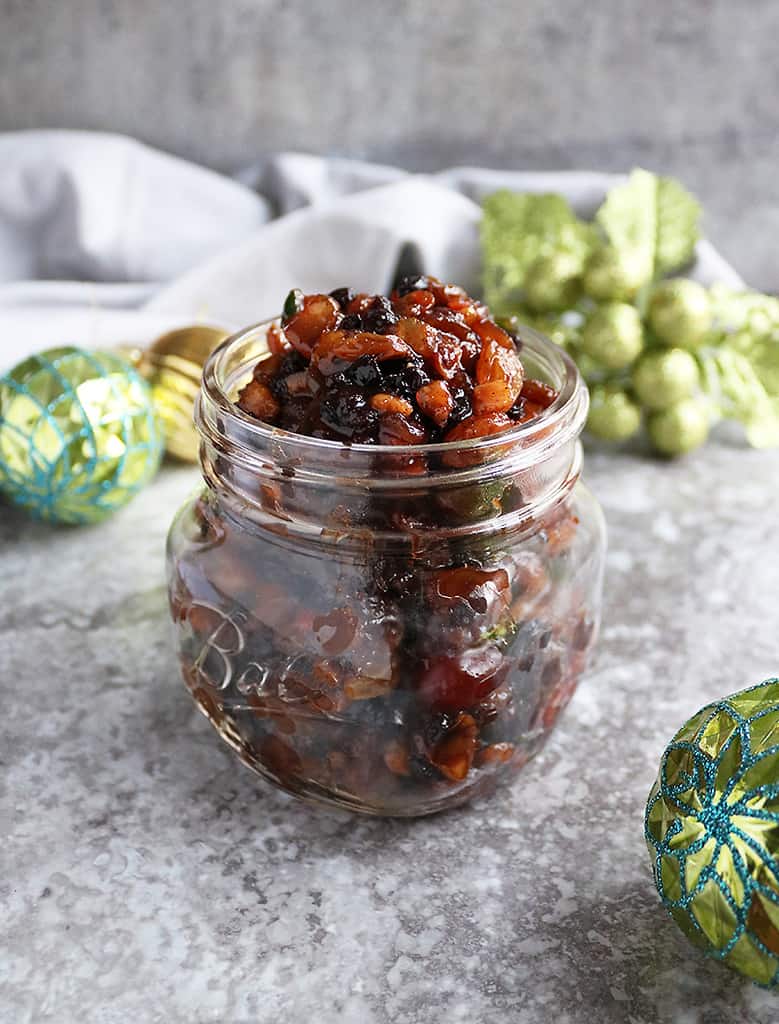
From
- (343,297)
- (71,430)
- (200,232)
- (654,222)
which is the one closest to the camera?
(343,297)

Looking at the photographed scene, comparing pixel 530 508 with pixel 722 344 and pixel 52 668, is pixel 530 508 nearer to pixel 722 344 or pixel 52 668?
pixel 52 668

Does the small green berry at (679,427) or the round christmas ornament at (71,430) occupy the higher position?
the round christmas ornament at (71,430)

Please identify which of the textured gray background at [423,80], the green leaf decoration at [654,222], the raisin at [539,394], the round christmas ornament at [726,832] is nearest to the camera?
the round christmas ornament at [726,832]

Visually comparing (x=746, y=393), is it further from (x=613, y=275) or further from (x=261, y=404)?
(x=261, y=404)

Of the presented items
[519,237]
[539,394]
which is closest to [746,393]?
[519,237]

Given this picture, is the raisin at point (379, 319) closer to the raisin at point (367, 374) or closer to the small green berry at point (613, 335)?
the raisin at point (367, 374)

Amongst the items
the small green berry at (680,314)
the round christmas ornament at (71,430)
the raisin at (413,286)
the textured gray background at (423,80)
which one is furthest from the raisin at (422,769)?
the textured gray background at (423,80)
